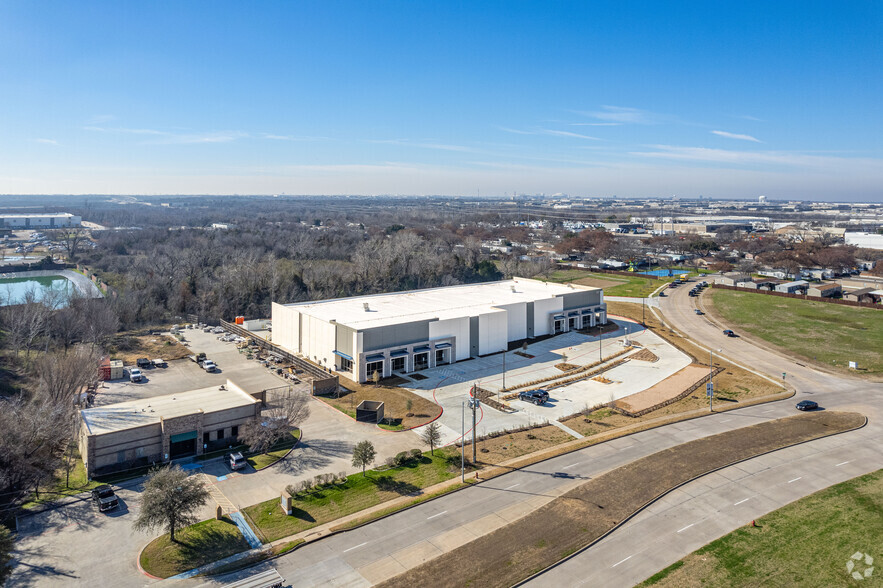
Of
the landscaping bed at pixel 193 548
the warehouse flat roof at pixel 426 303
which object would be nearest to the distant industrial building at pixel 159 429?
the landscaping bed at pixel 193 548

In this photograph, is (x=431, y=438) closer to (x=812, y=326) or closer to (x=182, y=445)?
(x=182, y=445)

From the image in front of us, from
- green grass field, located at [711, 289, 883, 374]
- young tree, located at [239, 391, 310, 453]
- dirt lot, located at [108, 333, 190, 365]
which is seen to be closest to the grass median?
young tree, located at [239, 391, 310, 453]

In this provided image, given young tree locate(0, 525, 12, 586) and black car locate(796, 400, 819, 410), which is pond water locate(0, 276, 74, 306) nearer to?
young tree locate(0, 525, 12, 586)

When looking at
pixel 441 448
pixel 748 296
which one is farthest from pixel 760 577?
pixel 748 296

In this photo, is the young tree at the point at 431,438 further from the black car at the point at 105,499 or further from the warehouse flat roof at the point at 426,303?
the black car at the point at 105,499

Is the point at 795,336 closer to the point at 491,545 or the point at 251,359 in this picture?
the point at 491,545

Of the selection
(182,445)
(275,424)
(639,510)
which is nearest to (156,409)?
(182,445)
